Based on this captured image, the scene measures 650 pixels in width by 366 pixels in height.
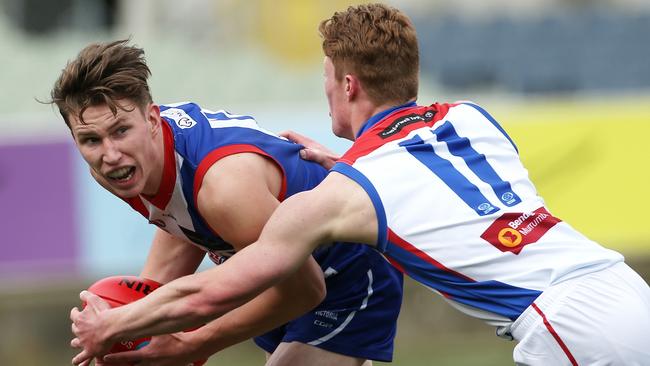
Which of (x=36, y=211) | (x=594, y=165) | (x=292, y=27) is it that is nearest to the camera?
(x=36, y=211)

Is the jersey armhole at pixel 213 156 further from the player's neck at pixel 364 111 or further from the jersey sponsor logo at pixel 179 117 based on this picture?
the player's neck at pixel 364 111

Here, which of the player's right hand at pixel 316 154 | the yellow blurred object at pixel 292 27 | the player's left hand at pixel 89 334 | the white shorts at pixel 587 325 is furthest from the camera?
the yellow blurred object at pixel 292 27

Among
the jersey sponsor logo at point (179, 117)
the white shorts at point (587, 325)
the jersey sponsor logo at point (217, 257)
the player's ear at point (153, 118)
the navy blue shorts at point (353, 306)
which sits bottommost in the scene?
the navy blue shorts at point (353, 306)

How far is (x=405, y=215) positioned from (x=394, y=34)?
874mm

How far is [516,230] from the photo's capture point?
4238 mm

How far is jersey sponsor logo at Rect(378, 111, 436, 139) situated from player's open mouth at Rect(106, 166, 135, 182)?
1017mm

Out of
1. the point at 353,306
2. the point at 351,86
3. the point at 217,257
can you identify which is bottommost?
the point at 353,306

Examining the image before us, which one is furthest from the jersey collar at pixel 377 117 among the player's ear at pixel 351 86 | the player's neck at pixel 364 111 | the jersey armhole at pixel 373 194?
the jersey armhole at pixel 373 194

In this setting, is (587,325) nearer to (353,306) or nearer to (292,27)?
(353,306)

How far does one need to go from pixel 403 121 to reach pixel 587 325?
1052 mm

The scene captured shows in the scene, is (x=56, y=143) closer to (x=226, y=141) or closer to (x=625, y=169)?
(x=625, y=169)

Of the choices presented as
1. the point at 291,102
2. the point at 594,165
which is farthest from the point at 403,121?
the point at 291,102

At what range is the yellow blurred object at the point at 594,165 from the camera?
37.6ft

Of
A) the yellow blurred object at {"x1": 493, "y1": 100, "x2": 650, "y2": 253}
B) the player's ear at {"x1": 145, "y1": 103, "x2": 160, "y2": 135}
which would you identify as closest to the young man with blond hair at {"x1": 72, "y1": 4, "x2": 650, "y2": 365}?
the player's ear at {"x1": 145, "y1": 103, "x2": 160, "y2": 135}
